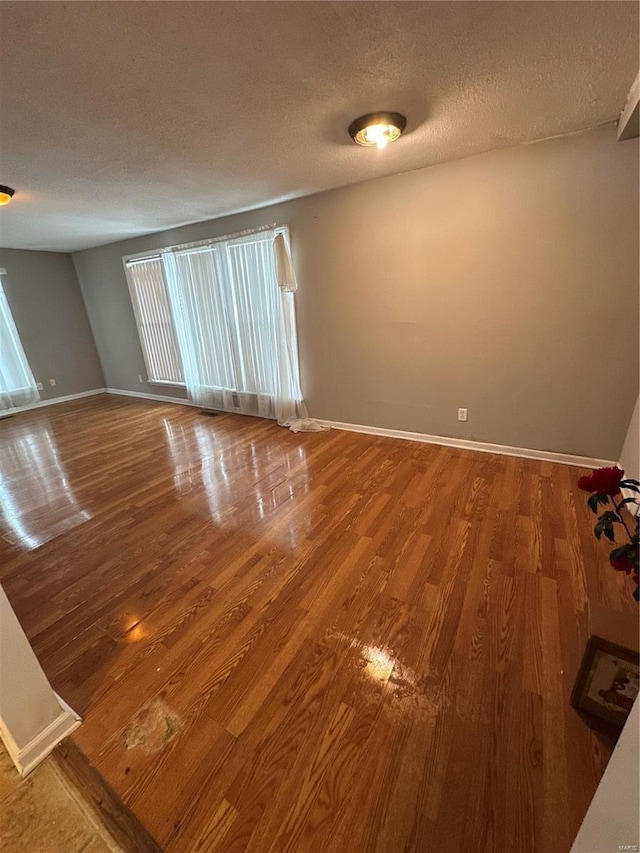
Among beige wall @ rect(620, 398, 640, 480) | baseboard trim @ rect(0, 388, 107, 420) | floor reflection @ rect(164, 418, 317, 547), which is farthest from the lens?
baseboard trim @ rect(0, 388, 107, 420)

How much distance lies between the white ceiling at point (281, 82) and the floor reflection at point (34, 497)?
2.26 meters

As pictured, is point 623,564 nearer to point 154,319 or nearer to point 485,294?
point 485,294

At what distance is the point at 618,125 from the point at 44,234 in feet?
18.0

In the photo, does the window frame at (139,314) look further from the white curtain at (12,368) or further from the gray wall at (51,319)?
the white curtain at (12,368)

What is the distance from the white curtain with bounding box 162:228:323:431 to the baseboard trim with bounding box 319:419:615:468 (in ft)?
1.69

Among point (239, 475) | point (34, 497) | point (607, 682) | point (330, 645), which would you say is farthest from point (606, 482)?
point (34, 497)

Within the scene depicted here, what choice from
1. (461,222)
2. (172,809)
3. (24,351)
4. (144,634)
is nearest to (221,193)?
(461,222)

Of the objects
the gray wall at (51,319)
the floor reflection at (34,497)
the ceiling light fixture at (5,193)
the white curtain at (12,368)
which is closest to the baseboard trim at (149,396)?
the gray wall at (51,319)

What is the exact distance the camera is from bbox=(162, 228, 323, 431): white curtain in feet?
11.5

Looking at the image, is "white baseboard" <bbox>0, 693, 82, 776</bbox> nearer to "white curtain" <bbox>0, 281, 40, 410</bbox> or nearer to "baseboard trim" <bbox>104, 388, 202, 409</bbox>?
"baseboard trim" <bbox>104, 388, 202, 409</bbox>

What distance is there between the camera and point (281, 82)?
4.89ft

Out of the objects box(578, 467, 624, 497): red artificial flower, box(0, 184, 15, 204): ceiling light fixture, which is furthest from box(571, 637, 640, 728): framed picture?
box(0, 184, 15, 204): ceiling light fixture

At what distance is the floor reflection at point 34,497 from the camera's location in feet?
7.30

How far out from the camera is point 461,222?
254cm
